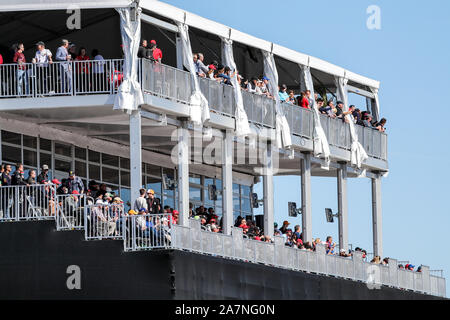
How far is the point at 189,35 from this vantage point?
5044 cm

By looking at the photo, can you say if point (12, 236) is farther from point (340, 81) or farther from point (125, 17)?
point (340, 81)

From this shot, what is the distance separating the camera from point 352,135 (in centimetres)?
5594

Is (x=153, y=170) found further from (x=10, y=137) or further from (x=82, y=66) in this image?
(x=82, y=66)

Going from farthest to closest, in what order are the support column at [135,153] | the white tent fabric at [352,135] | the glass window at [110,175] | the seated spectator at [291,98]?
the white tent fabric at [352,135], the seated spectator at [291,98], the glass window at [110,175], the support column at [135,153]

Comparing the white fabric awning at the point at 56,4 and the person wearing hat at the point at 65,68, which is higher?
the white fabric awning at the point at 56,4

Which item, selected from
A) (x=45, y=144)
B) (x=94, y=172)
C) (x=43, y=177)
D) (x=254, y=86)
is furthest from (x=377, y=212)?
(x=43, y=177)

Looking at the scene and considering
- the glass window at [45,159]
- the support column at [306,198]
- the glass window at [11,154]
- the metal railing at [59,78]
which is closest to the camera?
the metal railing at [59,78]

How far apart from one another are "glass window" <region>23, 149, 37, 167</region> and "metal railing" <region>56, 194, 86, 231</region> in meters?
6.34

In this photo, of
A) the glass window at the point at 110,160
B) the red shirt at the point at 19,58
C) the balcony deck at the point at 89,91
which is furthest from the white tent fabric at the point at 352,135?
the red shirt at the point at 19,58

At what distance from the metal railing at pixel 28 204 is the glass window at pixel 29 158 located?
20.6ft

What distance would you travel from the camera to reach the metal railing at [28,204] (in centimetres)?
4162

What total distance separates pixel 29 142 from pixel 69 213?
6846mm

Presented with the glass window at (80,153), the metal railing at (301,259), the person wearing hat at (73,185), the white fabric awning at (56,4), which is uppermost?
the white fabric awning at (56,4)

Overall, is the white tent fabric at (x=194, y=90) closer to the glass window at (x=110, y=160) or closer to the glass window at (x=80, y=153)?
the glass window at (x=80, y=153)
